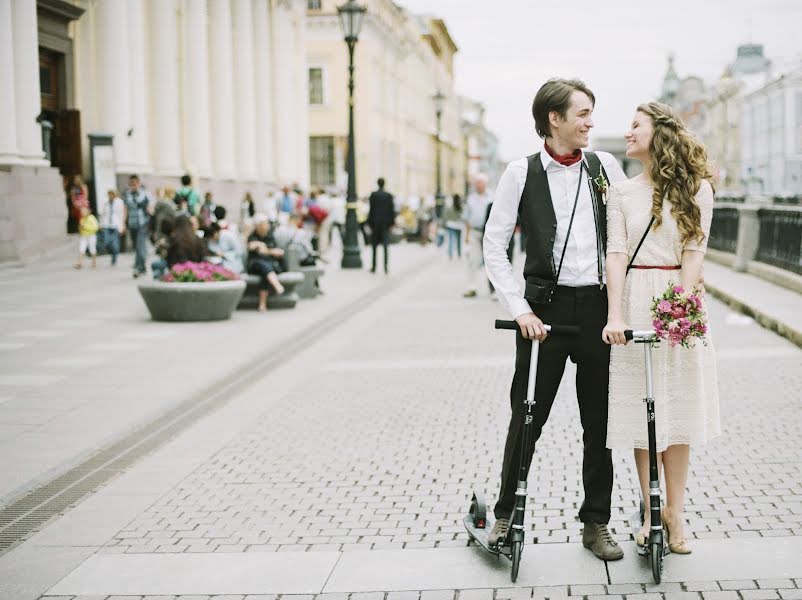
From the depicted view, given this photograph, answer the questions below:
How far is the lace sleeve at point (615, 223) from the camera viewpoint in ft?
15.4

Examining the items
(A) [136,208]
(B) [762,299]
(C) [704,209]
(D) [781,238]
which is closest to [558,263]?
(C) [704,209]

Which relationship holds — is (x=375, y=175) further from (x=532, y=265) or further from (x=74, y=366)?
(x=532, y=265)

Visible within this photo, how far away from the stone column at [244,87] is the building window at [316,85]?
62.9ft

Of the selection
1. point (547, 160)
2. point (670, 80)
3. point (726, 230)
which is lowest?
point (726, 230)

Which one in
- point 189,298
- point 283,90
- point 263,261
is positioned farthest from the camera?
point 283,90

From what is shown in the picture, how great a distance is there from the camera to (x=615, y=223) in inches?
186

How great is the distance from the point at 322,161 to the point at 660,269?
55.3m

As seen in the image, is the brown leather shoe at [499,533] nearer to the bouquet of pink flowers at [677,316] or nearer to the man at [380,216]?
the bouquet of pink flowers at [677,316]

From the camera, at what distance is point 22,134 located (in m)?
23.6

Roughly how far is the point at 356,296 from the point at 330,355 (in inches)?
260

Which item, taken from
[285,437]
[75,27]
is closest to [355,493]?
[285,437]

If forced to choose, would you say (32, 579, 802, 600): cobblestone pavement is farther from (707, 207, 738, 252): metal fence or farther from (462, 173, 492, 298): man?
(707, 207, 738, 252): metal fence

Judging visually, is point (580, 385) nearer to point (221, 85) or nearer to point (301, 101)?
point (221, 85)

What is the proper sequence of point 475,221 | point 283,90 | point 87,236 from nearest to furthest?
1. point 475,221
2. point 87,236
3. point 283,90
